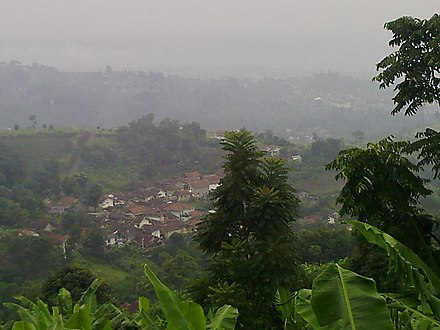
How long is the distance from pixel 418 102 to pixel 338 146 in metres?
36.4

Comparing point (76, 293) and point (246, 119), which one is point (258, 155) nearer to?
point (76, 293)

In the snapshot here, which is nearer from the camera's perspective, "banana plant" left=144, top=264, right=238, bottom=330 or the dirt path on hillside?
"banana plant" left=144, top=264, right=238, bottom=330

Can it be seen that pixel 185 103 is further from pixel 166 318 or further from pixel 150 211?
pixel 166 318

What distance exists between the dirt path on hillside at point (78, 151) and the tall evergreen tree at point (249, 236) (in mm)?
39541

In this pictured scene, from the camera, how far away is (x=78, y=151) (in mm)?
47625

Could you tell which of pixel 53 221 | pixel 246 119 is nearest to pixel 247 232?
pixel 53 221

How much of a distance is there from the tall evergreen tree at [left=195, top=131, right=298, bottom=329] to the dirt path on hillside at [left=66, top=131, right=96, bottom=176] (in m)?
39.5

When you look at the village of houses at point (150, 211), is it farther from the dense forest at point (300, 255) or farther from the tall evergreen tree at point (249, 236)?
the tall evergreen tree at point (249, 236)

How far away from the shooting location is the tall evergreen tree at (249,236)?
5297mm

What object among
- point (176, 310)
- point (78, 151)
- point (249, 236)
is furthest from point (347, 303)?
point (78, 151)

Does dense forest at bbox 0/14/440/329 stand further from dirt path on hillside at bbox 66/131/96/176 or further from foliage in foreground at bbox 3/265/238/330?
dirt path on hillside at bbox 66/131/96/176

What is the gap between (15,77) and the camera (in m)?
116

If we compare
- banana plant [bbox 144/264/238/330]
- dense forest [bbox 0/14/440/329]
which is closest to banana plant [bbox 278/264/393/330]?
dense forest [bbox 0/14/440/329]

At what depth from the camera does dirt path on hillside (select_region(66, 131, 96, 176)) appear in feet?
146
